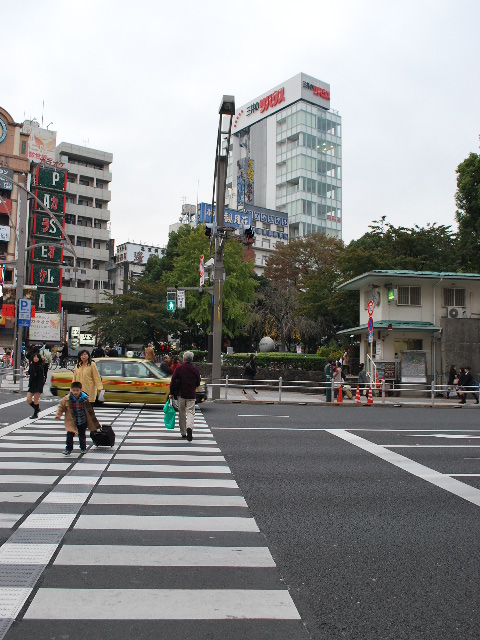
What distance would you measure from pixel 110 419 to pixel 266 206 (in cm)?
9052

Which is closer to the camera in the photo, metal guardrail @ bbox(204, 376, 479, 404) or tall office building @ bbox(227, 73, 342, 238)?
metal guardrail @ bbox(204, 376, 479, 404)

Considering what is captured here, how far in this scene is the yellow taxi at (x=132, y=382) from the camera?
1839cm

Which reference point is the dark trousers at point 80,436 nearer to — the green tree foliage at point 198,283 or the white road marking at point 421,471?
the white road marking at point 421,471

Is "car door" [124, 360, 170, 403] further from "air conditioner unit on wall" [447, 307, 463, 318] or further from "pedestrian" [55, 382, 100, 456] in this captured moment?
"air conditioner unit on wall" [447, 307, 463, 318]

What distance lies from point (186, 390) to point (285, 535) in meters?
6.42

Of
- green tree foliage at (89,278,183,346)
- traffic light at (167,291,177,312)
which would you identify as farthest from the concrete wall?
green tree foliage at (89,278,183,346)

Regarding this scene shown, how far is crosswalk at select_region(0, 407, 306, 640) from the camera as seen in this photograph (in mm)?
3807

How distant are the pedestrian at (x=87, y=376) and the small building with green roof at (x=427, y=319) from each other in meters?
20.3

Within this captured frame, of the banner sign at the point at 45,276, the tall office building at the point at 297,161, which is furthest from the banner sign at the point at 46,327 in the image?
the tall office building at the point at 297,161

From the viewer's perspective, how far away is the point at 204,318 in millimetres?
49188

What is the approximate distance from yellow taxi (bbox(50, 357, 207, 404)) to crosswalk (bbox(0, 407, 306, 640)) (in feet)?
29.4

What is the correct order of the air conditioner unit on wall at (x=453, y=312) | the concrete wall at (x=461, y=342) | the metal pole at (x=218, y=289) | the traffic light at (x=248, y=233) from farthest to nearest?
the air conditioner unit on wall at (x=453, y=312), the concrete wall at (x=461, y=342), the metal pole at (x=218, y=289), the traffic light at (x=248, y=233)

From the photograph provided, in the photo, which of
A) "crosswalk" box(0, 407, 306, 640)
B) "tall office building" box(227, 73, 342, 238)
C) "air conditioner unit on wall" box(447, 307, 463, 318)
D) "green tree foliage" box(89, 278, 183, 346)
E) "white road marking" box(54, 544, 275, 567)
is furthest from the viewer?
"tall office building" box(227, 73, 342, 238)

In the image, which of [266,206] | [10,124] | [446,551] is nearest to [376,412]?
[446,551]
